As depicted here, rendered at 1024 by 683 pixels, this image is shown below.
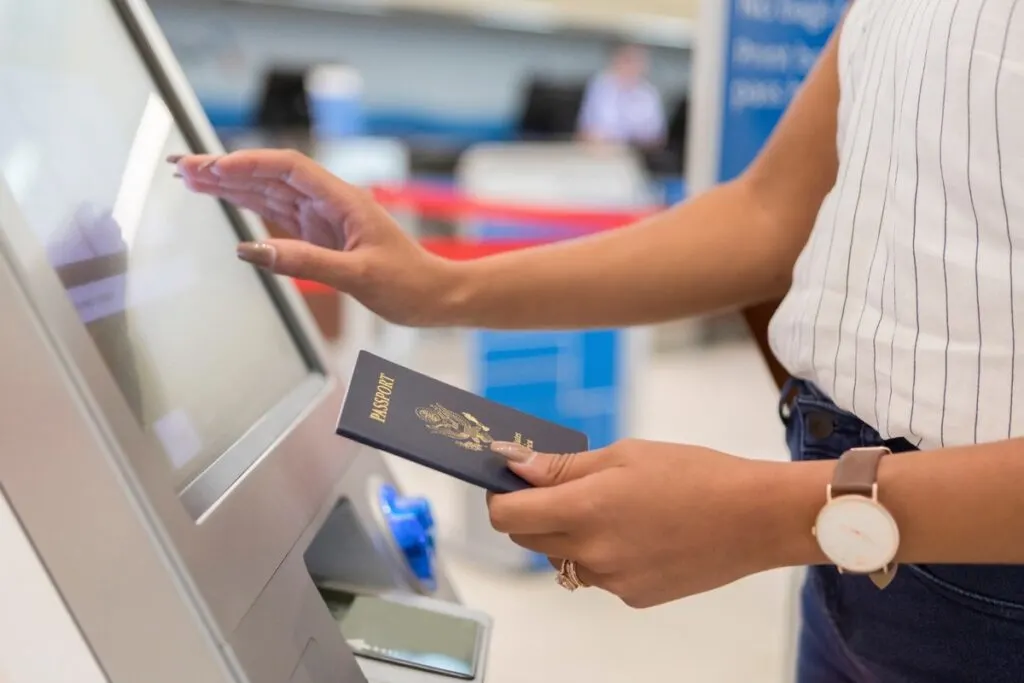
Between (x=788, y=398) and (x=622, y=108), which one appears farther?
(x=622, y=108)

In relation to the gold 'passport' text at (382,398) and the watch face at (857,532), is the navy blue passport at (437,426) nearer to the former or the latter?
the gold 'passport' text at (382,398)

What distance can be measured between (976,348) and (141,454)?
0.49 m

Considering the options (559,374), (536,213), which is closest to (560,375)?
(559,374)

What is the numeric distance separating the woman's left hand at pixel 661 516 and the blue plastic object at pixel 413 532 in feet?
1.10

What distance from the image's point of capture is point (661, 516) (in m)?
0.51

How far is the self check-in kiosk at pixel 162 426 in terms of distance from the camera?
46 centimetres

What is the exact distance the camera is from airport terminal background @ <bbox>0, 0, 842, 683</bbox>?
6.08ft

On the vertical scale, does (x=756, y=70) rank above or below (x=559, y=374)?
above

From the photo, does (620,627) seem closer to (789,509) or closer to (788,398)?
(788,398)

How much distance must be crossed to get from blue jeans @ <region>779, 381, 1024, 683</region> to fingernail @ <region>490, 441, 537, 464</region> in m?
0.28

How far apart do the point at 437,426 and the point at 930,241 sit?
351mm

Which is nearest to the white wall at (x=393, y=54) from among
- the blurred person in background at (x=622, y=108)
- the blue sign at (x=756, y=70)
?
the blurred person in background at (x=622, y=108)

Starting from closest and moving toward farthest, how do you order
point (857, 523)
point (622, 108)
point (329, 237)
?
point (857, 523) < point (329, 237) < point (622, 108)

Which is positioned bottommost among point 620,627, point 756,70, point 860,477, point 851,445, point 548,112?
point 548,112
